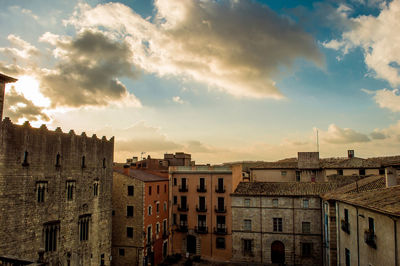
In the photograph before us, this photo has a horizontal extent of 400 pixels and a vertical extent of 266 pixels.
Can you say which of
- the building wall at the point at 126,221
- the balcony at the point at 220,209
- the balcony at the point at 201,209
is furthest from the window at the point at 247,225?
the building wall at the point at 126,221

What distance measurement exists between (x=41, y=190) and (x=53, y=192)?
53.2 inches

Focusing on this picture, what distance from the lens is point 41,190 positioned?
2614 centimetres

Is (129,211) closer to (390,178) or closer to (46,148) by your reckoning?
(46,148)

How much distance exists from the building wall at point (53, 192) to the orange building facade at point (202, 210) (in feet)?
42.6

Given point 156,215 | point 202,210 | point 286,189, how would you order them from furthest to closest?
1. point 202,210
2. point 286,189
3. point 156,215

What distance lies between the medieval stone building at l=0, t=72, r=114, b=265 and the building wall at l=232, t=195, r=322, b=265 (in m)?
17.9

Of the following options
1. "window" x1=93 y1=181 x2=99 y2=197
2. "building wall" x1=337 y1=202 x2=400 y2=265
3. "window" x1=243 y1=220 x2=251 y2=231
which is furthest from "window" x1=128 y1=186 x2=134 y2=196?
"building wall" x1=337 y1=202 x2=400 y2=265

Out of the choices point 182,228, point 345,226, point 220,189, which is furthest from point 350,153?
point 345,226

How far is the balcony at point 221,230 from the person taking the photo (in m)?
43.3

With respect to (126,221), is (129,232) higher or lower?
lower

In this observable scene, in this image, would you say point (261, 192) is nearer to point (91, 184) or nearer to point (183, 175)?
point (183, 175)

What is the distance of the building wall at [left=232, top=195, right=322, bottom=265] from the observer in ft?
131

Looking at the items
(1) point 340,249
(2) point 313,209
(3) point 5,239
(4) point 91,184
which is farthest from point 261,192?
(3) point 5,239

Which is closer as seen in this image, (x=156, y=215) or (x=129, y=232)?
(x=129, y=232)
